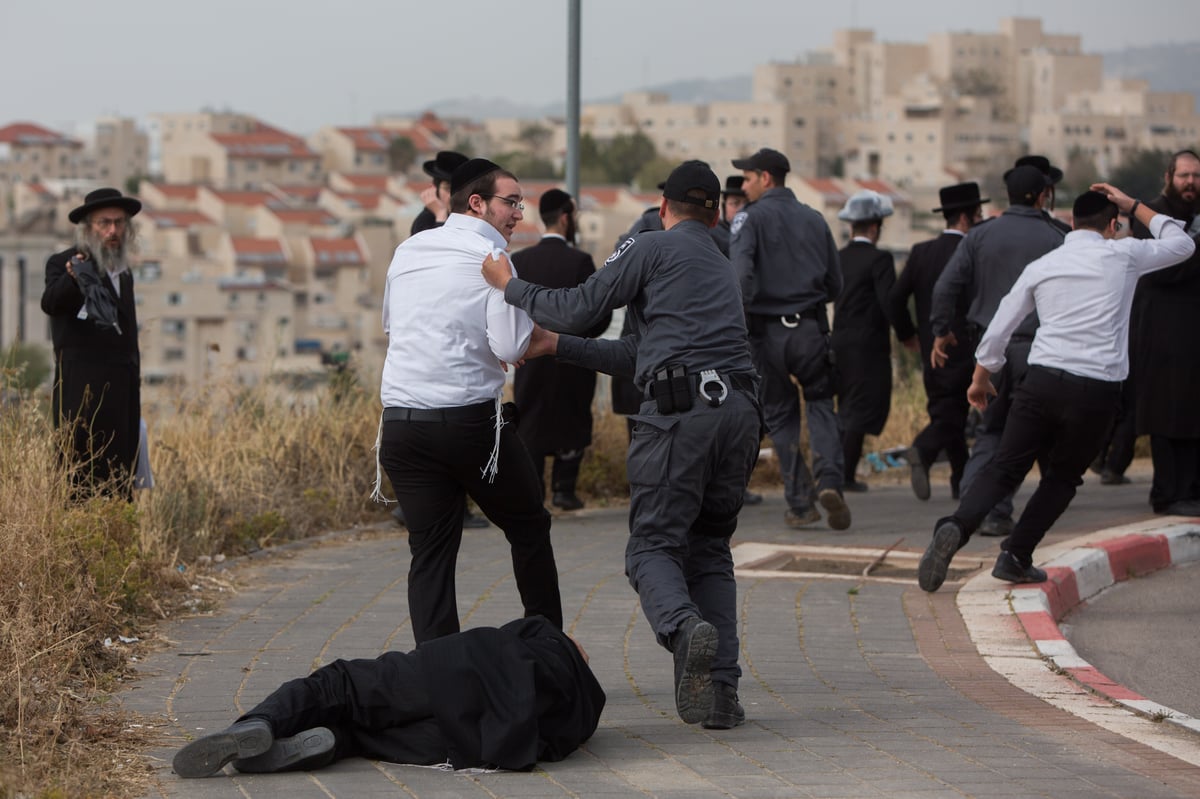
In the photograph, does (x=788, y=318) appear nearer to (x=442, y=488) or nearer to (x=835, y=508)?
(x=835, y=508)

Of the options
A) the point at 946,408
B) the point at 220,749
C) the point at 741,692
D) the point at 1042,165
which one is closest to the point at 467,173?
the point at 741,692

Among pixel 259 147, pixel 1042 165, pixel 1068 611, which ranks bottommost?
pixel 1068 611

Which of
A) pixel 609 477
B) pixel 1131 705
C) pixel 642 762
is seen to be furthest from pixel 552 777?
pixel 609 477

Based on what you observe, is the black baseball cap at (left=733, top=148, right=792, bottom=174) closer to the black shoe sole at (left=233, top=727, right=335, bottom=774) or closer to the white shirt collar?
the white shirt collar

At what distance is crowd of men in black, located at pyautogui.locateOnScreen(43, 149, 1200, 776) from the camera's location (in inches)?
222

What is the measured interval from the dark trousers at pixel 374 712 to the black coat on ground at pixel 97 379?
12.2 ft

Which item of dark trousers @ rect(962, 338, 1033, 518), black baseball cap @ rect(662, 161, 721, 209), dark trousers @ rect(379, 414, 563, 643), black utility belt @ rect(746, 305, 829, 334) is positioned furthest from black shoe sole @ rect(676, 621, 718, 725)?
black utility belt @ rect(746, 305, 829, 334)

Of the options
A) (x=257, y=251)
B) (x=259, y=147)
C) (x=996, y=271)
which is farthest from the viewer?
(x=259, y=147)

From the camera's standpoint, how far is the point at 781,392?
1032cm

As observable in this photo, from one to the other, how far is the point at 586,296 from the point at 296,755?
6.34 feet

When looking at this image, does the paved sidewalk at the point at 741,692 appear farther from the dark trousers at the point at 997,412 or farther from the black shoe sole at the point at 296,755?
the dark trousers at the point at 997,412

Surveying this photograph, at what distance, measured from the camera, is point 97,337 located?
8953 millimetres

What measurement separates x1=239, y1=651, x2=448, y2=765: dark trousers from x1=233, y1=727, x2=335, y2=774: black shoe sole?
0.07 metres

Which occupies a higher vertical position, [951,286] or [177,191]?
[951,286]
